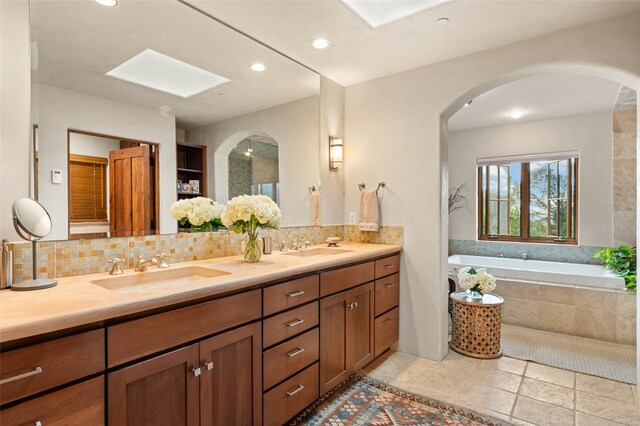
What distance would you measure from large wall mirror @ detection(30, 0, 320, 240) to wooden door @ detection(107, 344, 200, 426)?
0.80 m

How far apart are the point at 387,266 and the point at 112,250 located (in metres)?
1.87

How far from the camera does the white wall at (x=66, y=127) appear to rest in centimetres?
152

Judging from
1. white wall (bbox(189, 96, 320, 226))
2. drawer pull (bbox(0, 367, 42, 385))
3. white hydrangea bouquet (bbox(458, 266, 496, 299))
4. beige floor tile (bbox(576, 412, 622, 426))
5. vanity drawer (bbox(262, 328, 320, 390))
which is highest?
white wall (bbox(189, 96, 320, 226))

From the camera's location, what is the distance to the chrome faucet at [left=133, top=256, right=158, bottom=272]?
1.67 meters

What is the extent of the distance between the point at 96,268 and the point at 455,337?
274 cm

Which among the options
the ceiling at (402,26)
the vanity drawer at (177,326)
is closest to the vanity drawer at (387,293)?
the vanity drawer at (177,326)

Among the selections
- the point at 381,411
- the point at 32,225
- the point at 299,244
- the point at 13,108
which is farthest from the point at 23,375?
the point at 299,244

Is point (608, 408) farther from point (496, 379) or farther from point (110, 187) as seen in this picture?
point (110, 187)

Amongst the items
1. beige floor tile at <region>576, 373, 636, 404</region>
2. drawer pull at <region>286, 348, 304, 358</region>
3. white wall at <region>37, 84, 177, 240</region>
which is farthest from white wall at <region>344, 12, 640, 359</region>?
white wall at <region>37, 84, 177, 240</region>

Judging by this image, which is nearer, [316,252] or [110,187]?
[110,187]

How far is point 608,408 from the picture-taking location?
6.64 feet

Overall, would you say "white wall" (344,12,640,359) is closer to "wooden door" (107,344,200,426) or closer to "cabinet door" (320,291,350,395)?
"cabinet door" (320,291,350,395)

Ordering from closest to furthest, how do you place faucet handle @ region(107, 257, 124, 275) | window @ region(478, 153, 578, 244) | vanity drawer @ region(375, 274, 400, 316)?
faucet handle @ region(107, 257, 124, 275) < vanity drawer @ region(375, 274, 400, 316) < window @ region(478, 153, 578, 244)

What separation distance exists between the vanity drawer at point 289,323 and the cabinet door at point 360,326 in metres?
0.38
